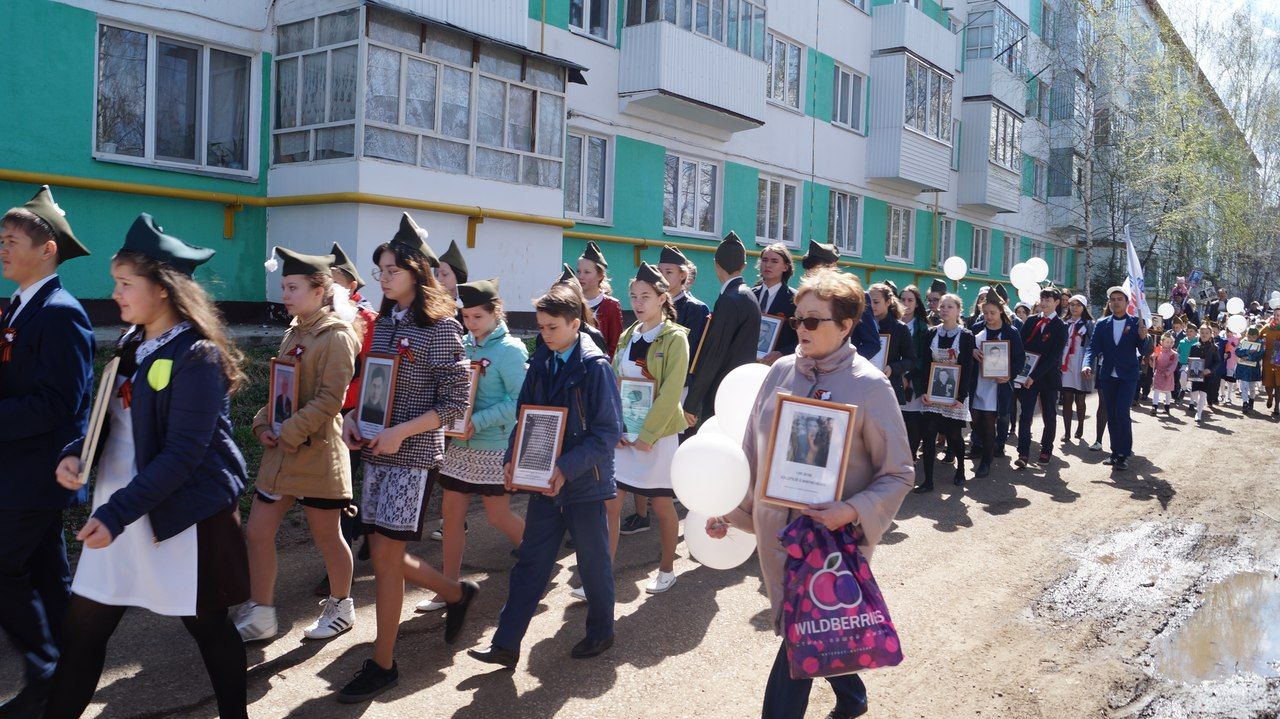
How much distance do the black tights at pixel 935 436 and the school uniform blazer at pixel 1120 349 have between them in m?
2.62

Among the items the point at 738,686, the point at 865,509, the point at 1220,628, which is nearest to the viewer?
the point at 865,509

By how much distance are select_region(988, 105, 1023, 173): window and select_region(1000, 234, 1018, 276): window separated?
324 centimetres

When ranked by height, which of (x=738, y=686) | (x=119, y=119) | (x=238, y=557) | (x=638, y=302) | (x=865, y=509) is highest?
(x=119, y=119)

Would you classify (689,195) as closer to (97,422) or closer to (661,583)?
(661,583)

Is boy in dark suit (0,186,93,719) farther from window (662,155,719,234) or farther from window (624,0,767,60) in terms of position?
window (662,155,719,234)

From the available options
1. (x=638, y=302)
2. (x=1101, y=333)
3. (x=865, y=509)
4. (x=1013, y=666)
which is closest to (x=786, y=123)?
(x=1101, y=333)

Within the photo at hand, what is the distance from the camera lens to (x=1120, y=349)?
1112 cm

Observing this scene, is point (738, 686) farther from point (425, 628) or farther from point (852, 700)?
point (425, 628)

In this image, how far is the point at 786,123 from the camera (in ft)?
69.4

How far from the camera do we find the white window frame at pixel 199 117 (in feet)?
36.3

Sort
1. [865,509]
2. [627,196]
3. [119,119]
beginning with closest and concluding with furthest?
[865,509]
[119,119]
[627,196]

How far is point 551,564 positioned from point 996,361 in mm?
7622

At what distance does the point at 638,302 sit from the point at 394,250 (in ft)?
5.79

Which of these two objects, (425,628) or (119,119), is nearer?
(425,628)
